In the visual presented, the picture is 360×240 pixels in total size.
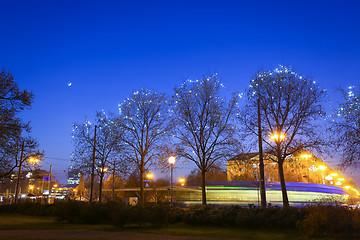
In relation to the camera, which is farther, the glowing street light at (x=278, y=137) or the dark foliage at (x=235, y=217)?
the glowing street light at (x=278, y=137)

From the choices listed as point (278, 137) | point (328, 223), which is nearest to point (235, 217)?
point (328, 223)

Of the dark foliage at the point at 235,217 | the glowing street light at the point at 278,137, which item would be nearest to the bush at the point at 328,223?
the dark foliage at the point at 235,217

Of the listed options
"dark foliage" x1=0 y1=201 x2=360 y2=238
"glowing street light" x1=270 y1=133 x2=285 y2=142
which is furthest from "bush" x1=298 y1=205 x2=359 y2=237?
"glowing street light" x1=270 y1=133 x2=285 y2=142

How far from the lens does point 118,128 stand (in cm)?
3531

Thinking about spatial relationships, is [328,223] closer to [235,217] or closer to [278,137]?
[235,217]

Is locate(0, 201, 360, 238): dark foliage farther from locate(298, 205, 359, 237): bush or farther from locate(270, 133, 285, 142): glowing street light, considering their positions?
locate(270, 133, 285, 142): glowing street light

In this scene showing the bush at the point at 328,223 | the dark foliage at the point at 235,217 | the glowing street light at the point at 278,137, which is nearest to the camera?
the bush at the point at 328,223

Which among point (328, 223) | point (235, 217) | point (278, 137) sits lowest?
point (235, 217)

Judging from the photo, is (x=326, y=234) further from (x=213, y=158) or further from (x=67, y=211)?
(x=213, y=158)

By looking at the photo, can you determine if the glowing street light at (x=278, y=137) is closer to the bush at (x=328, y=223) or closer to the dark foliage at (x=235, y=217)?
the dark foliage at (x=235, y=217)

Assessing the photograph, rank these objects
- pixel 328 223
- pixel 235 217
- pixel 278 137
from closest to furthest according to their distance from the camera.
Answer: pixel 328 223 < pixel 235 217 < pixel 278 137

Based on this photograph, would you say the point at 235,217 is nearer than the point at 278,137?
Yes

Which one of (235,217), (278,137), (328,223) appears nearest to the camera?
(328,223)

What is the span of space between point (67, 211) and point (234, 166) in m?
15.8
